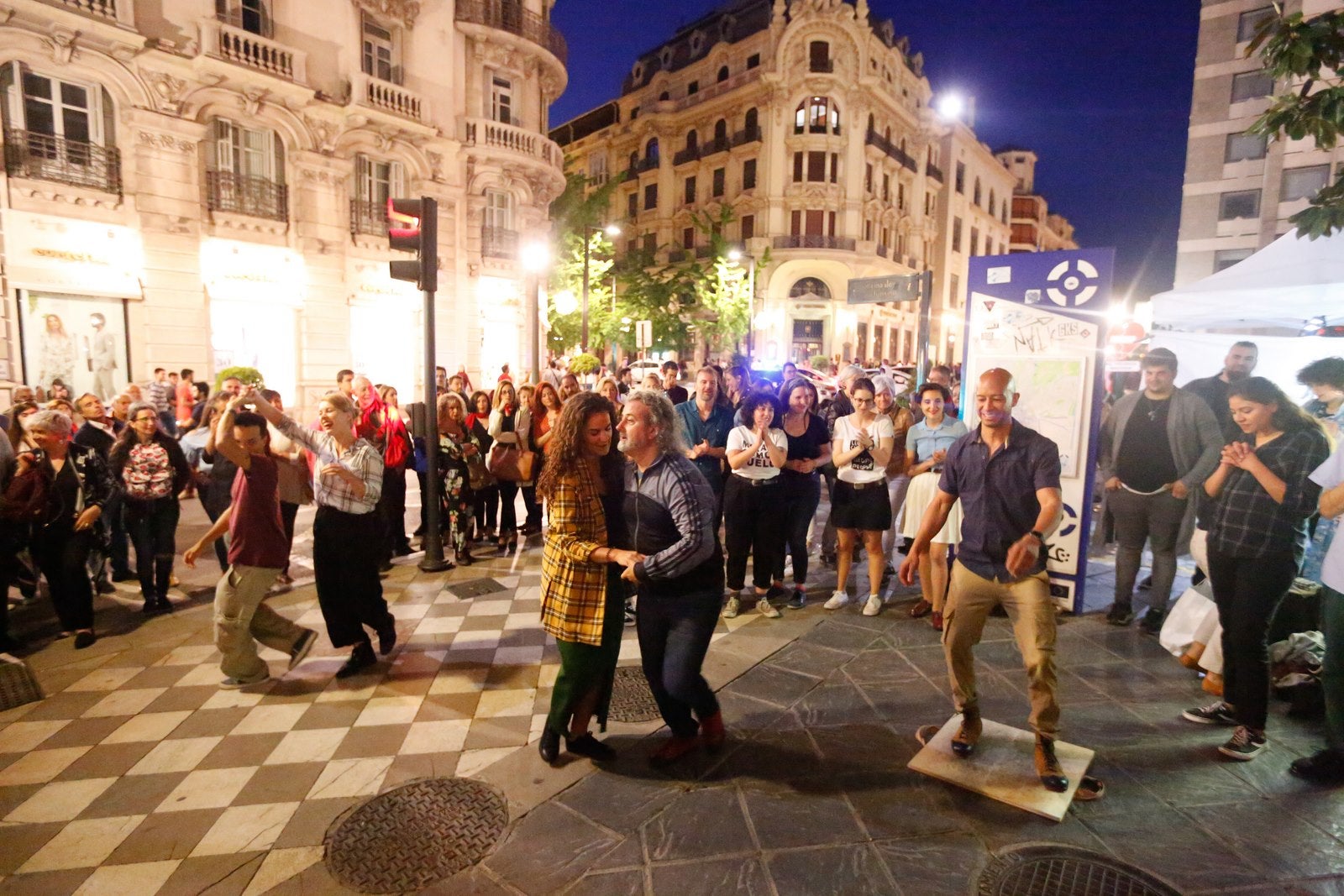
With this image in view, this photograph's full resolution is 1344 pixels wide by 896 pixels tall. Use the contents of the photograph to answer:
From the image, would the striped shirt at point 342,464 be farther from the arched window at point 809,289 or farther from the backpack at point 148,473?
the arched window at point 809,289

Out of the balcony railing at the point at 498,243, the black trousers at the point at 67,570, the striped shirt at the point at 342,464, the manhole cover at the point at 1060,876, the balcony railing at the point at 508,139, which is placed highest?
the balcony railing at the point at 508,139

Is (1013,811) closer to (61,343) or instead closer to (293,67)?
(61,343)

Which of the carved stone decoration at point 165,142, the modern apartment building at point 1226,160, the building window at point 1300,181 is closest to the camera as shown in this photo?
the carved stone decoration at point 165,142

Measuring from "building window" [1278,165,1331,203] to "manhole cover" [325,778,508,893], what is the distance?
35121 mm

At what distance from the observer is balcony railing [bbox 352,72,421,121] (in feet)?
60.9

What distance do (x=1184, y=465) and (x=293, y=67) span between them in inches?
818

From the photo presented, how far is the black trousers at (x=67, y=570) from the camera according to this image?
5.07 meters

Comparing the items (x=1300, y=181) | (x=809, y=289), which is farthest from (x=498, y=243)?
(x=1300, y=181)

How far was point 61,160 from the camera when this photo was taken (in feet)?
46.5

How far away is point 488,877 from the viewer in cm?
285

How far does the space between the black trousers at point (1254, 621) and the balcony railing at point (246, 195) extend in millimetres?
20094

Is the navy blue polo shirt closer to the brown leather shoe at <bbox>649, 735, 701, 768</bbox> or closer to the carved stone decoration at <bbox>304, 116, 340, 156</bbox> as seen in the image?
the brown leather shoe at <bbox>649, 735, 701, 768</bbox>

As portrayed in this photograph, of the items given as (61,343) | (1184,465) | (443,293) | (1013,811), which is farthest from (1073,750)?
(443,293)

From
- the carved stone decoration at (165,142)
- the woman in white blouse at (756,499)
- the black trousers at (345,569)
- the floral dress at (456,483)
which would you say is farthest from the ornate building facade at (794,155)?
the black trousers at (345,569)
